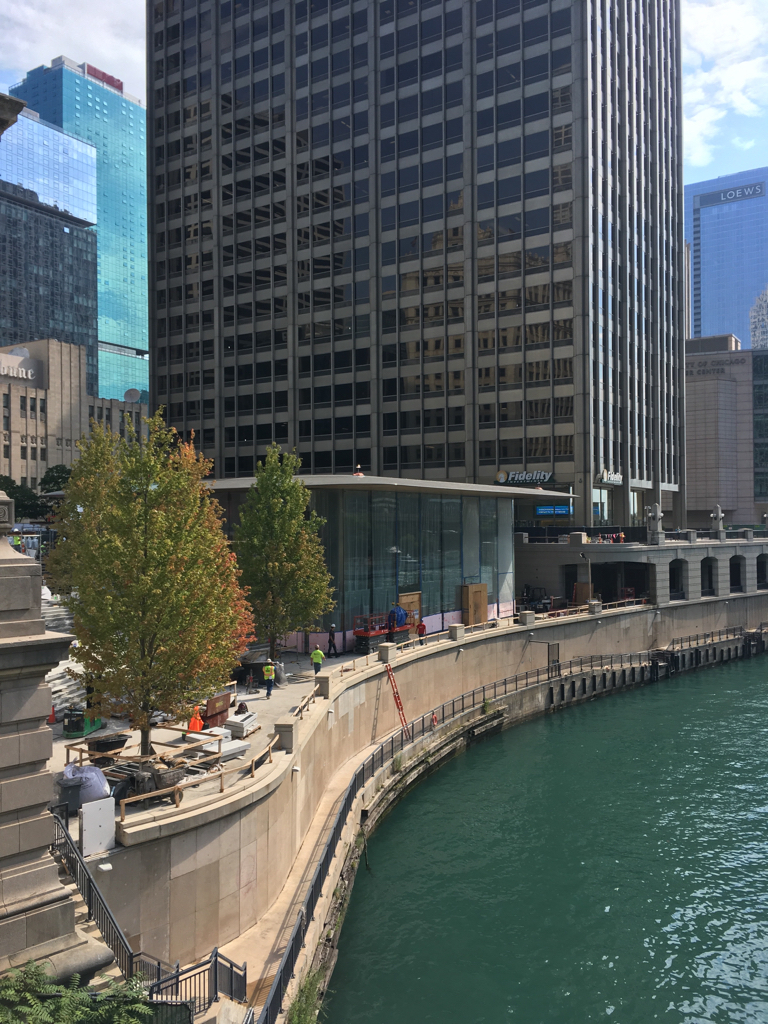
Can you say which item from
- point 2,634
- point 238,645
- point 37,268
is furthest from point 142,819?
point 37,268

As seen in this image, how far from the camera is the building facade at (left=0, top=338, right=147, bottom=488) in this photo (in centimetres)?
11644

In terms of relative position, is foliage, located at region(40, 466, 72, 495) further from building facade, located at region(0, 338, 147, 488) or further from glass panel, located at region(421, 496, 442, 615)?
glass panel, located at region(421, 496, 442, 615)

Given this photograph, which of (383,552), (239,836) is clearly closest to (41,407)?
(383,552)

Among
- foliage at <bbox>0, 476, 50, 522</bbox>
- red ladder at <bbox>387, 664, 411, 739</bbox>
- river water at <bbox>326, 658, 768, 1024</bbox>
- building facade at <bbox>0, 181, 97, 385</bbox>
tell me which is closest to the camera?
river water at <bbox>326, 658, 768, 1024</bbox>

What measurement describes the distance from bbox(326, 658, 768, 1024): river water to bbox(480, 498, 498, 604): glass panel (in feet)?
39.4

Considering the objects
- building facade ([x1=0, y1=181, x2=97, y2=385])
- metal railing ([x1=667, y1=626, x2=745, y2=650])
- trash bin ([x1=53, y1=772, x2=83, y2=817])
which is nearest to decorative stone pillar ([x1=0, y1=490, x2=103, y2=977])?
trash bin ([x1=53, y1=772, x2=83, y2=817])

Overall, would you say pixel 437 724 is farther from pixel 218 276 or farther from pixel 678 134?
pixel 678 134

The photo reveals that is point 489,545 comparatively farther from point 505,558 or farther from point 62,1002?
point 62,1002

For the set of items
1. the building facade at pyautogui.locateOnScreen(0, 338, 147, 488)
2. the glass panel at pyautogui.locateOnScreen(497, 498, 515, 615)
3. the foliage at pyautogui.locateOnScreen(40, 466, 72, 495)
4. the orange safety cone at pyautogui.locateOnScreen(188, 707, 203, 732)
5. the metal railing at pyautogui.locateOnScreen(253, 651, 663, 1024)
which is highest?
the building facade at pyautogui.locateOnScreen(0, 338, 147, 488)

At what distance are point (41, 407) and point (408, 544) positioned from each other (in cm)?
9914

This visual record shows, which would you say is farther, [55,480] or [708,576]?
[55,480]

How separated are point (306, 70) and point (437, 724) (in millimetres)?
71336

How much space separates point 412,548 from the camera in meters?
41.1

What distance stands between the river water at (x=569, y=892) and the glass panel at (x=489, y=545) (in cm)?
1200
